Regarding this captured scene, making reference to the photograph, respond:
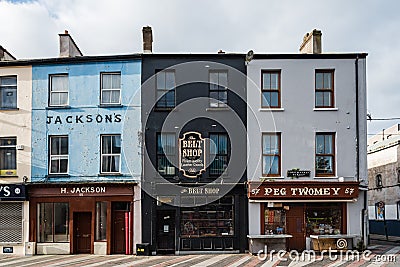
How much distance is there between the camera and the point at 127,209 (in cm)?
2361

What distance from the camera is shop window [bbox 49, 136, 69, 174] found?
24.1 metres

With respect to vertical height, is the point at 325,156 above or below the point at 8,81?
below

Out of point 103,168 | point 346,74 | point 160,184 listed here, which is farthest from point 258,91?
point 103,168

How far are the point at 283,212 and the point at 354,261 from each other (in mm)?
4069

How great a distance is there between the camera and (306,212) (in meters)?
23.4

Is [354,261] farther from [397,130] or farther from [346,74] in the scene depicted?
[397,130]

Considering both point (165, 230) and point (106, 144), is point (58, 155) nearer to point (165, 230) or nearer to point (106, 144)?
point (106, 144)

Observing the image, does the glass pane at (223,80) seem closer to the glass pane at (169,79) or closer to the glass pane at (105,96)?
the glass pane at (169,79)

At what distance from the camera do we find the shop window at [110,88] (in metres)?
24.2

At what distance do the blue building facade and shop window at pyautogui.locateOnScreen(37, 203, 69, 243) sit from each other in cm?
4

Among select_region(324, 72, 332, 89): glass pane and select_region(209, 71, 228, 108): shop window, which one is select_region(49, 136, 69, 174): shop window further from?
select_region(324, 72, 332, 89): glass pane

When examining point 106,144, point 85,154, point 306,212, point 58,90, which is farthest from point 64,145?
point 306,212

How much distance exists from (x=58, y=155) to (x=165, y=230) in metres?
5.77

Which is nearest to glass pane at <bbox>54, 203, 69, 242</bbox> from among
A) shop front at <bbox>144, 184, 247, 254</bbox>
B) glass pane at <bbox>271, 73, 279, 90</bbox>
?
shop front at <bbox>144, 184, 247, 254</bbox>
